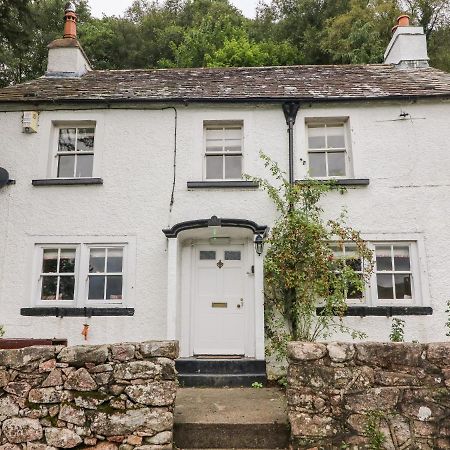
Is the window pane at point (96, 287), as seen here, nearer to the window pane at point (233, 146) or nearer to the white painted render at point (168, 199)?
the white painted render at point (168, 199)

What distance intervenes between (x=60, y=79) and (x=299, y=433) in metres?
10.4

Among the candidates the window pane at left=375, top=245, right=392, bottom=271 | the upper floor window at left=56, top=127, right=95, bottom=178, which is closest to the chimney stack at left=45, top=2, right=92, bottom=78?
the upper floor window at left=56, top=127, right=95, bottom=178

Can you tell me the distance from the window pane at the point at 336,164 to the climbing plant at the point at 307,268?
0.63m

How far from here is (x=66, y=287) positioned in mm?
9328

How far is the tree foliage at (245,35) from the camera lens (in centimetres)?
2398

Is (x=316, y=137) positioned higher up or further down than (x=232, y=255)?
higher up

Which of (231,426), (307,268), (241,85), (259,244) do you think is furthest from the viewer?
(241,85)

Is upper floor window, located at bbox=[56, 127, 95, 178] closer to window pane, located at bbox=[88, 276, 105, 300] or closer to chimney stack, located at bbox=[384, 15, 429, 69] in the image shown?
window pane, located at bbox=[88, 276, 105, 300]

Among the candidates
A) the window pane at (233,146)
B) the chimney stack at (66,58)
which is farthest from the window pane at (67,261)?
the chimney stack at (66,58)

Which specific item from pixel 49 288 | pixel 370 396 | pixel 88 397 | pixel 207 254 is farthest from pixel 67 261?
pixel 370 396

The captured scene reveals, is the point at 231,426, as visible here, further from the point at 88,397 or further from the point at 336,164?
the point at 336,164

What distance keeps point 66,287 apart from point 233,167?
4.34 m

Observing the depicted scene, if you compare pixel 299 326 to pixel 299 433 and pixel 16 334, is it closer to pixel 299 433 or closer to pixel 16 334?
pixel 299 433

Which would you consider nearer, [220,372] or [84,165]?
[220,372]
